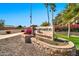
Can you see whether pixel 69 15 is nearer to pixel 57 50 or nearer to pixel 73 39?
pixel 73 39

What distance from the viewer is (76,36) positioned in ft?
24.9

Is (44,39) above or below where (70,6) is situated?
below

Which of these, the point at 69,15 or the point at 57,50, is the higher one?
the point at 69,15

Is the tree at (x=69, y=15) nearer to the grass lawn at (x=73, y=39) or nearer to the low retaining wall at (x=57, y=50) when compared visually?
the grass lawn at (x=73, y=39)

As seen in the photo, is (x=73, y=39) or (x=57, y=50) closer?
(x=57, y=50)

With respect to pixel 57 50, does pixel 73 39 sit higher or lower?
higher

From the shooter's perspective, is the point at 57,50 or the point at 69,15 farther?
the point at 69,15

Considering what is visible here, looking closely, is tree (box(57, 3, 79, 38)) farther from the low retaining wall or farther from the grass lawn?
the low retaining wall

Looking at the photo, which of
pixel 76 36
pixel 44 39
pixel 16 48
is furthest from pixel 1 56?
pixel 76 36

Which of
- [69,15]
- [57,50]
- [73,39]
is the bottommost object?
[57,50]

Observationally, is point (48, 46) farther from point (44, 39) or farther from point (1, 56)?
point (1, 56)

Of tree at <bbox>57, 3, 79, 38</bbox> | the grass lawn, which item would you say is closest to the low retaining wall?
the grass lawn

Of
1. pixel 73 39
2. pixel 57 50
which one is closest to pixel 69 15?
pixel 73 39

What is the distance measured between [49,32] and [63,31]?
9.8 inches
